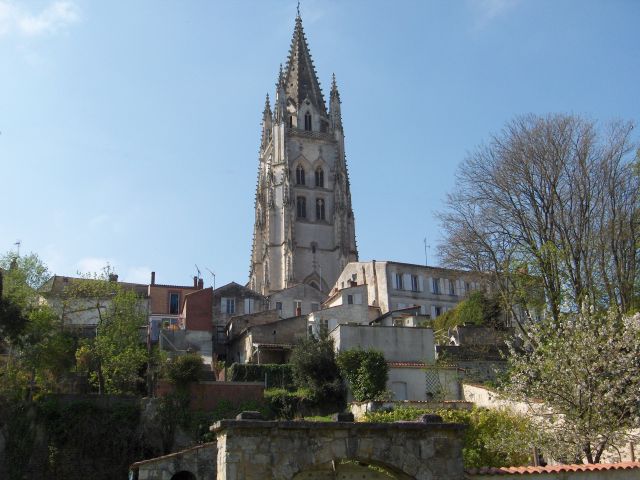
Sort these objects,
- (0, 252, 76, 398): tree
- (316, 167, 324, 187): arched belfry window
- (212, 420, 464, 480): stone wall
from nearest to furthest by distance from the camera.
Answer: (212, 420, 464, 480): stone wall, (0, 252, 76, 398): tree, (316, 167, 324, 187): arched belfry window

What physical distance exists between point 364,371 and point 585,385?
55.1ft

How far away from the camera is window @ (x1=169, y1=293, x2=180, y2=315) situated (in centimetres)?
5294

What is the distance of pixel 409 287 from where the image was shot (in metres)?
56.2

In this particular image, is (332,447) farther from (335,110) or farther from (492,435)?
(335,110)

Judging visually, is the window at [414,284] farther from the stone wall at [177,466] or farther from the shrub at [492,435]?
the stone wall at [177,466]

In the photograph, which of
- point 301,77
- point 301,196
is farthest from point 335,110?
point 301,196

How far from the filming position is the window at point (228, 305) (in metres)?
54.1

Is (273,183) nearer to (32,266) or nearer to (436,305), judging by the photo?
(436,305)

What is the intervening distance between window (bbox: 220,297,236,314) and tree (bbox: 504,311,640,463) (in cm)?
3438

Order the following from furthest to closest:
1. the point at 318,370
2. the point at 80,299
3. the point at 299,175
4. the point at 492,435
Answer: the point at 299,175 → the point at 80,299 → the point at 318,370 → the point at 492,435

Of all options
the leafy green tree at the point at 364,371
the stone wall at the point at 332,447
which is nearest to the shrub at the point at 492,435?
the leafy green tree at the point at 364,371

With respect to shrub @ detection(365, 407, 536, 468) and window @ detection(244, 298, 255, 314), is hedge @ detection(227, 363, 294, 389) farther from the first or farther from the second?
window @ detection(244, 298, 255, 314)

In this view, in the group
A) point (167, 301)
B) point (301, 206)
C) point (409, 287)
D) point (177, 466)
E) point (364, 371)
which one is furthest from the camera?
point (301, 206)

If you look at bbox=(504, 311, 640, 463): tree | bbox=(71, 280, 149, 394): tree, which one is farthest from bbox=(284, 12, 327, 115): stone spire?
A: bbox=(504, 311, 640, 463): tree
